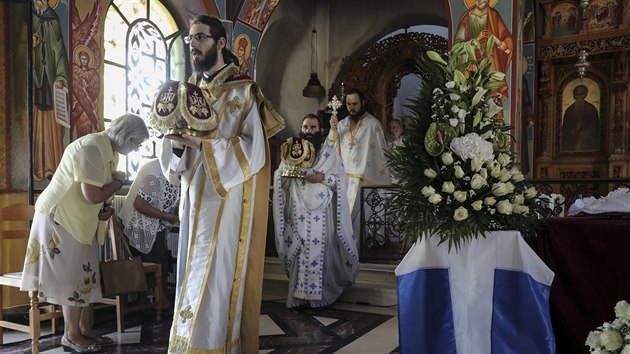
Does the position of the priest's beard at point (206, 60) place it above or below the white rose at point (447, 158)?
above

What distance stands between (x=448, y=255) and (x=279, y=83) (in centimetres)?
850

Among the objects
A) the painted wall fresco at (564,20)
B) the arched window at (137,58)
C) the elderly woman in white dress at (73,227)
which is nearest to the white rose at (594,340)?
the elderly woman in white dress at (73,227)

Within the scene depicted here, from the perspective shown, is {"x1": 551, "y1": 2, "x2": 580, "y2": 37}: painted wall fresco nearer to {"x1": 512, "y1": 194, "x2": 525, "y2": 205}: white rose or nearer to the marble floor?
the marble floor

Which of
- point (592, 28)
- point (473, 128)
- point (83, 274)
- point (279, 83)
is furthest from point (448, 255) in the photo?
point (592, 28)

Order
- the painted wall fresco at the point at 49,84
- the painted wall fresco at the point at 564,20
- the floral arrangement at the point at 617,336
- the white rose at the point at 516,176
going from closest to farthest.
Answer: the floral arrangement at the point at 617,336, the white rose at the point at 516,176, the painted wall fresco at the point at 49,84, the painted wall fresco at the point at 564,20

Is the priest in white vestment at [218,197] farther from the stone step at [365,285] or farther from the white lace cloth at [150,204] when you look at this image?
the stone step at [365,285]

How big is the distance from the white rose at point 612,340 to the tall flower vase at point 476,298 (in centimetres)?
93

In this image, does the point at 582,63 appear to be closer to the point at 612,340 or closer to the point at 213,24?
the point at 213,24

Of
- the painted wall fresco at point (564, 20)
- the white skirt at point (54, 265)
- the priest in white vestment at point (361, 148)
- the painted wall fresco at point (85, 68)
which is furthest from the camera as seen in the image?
the painted wall fresco at point (564, 20)

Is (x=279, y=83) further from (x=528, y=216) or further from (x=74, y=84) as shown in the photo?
(x=528, y=216)

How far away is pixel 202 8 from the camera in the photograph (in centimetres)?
754

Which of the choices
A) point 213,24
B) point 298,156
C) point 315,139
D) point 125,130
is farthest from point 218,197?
point 315,139

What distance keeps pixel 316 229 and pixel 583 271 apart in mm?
3249

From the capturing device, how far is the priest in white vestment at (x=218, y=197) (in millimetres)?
3393
